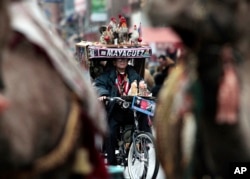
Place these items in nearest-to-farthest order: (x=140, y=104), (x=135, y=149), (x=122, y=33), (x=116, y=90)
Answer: (x=140, y=104), (x=116, y=90), (x=135, y=149), (x=122, y=33)

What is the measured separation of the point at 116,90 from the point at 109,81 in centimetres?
16

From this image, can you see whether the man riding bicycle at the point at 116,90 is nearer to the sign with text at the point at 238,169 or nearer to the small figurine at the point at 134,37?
the small figurine at the point at 134,37

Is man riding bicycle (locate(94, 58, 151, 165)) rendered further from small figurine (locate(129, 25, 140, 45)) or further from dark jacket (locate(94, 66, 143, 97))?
small figurine (locate(129, 25, 140, 45))

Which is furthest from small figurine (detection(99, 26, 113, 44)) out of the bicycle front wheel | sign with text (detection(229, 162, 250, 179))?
sign with text (detection(229, 162, 250, 179))

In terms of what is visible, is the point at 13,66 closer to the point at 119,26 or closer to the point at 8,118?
the point at 8,118

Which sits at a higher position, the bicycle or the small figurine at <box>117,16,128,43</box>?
the small figurine at <box>117,16,128,43</box>

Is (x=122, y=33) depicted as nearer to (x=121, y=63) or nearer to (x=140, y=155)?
(x=121, y=63)

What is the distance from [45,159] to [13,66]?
549 mm

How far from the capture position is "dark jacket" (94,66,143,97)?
1239 cm

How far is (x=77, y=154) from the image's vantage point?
554 cm

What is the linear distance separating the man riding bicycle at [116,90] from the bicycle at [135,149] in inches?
4.5

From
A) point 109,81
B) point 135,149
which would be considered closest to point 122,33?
point 109,81

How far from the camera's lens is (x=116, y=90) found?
40.8 feet

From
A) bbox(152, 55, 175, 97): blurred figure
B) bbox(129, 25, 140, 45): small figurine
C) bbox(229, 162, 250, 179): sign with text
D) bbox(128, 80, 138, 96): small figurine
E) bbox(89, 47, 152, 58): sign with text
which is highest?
bbox(129, 25, 140, 45): small figurine
